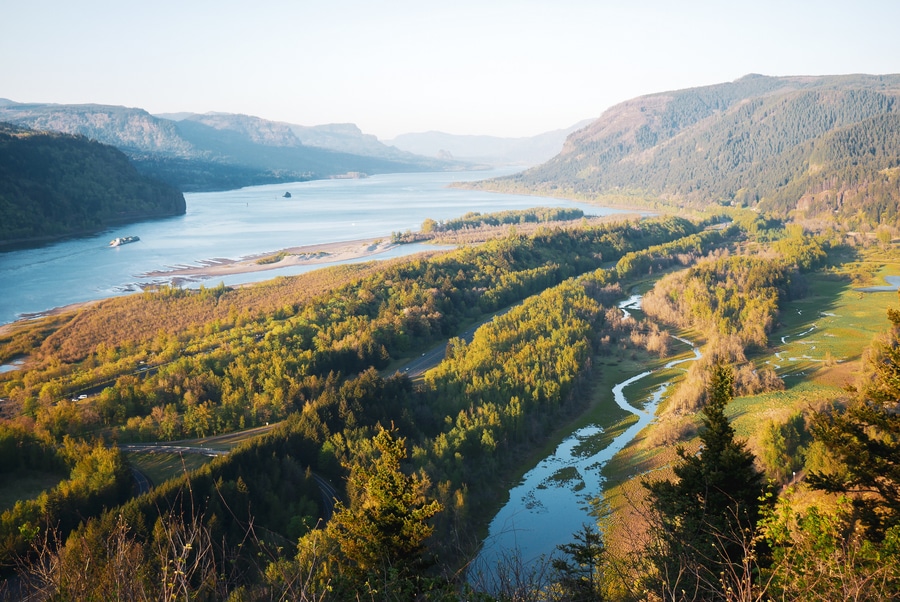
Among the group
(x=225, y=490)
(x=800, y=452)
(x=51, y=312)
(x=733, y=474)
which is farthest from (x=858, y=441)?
(x=51, y=312)

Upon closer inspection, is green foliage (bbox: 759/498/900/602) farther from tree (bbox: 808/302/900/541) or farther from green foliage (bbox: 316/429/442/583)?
green foliage (bbox: 316/429/442/583)

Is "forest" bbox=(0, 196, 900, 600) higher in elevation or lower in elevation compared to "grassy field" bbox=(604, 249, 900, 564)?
higher

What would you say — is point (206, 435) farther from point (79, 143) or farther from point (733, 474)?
point (79, 143)

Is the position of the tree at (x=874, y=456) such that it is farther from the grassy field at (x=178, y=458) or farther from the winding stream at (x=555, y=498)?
the grassy field at (x=178, y=458)

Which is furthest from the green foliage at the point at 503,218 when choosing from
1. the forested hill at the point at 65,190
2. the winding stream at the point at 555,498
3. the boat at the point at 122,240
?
the winding stream at the point at 555,498

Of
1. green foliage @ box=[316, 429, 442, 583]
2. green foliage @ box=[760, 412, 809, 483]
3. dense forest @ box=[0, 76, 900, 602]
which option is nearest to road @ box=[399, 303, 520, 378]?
dense forest @ box=[0, 76, 900, 602]
